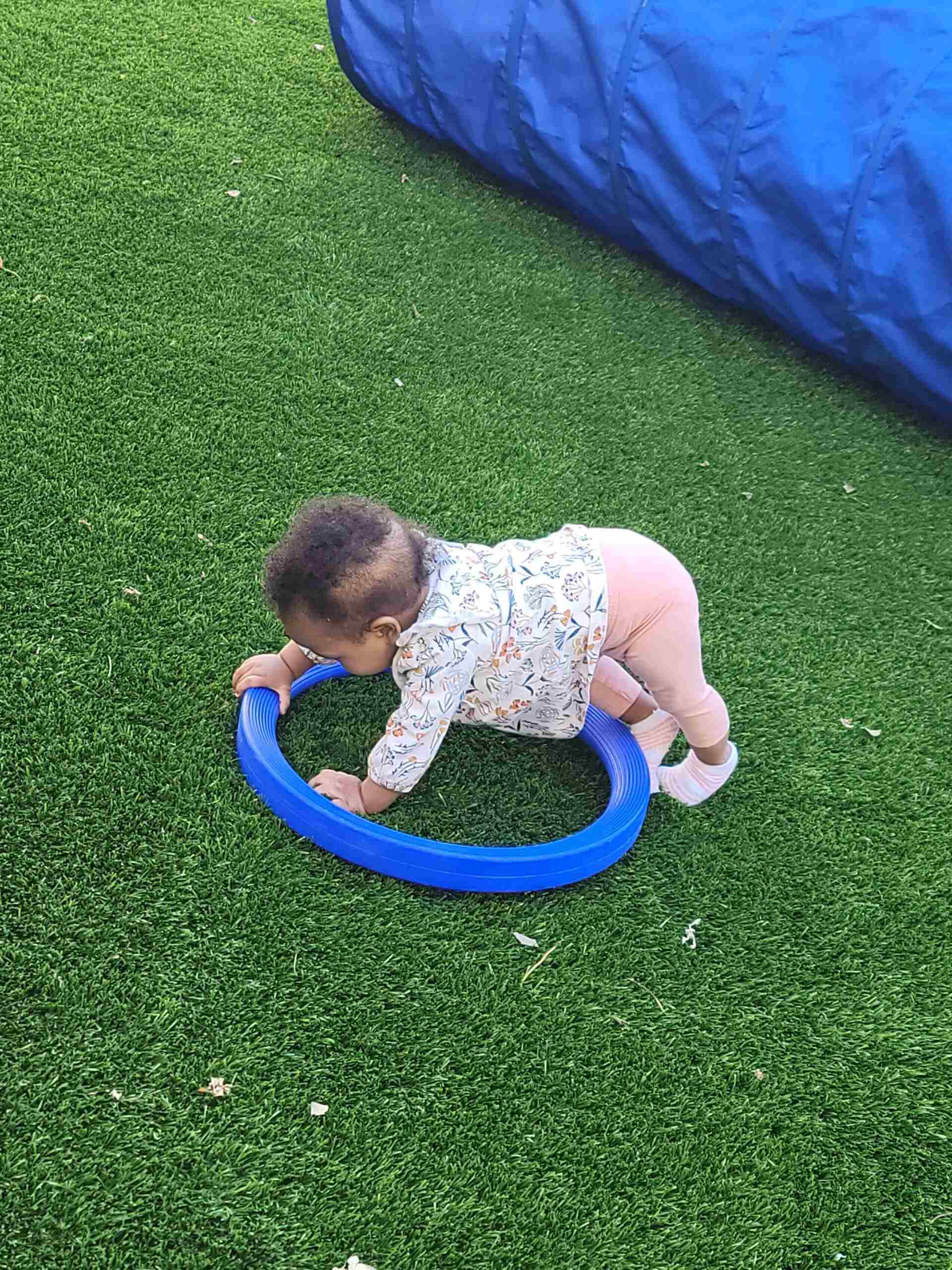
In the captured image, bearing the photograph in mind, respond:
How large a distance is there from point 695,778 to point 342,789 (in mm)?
947

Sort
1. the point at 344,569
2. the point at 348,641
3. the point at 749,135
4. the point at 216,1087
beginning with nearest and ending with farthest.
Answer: the point at 216,1087 → the point at 344,569 → the point at 348,641 → the point at 749,135

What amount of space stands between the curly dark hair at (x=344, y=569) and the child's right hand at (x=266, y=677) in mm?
446

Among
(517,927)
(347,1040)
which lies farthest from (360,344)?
(347,1040)

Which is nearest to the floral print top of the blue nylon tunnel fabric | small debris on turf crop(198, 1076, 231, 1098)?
small debris on turf crop(198, 1076, 231, 1098)

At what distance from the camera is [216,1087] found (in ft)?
7.52

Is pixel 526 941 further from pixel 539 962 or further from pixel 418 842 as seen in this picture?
pixel 418 842

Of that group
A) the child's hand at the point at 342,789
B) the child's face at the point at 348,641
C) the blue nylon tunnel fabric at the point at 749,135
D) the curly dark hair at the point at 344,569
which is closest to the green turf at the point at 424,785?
the child's hand at the point at 342,789

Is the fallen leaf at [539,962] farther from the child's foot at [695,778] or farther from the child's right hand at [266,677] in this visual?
the child's right hand at [266,677]

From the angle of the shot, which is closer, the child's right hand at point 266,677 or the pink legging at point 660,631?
the pink legging at point 660,631

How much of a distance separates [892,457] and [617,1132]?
3.03 meters

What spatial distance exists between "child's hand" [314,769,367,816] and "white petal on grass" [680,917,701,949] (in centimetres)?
83

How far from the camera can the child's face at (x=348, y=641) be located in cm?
254

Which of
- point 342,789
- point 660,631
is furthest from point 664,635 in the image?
point 342,789

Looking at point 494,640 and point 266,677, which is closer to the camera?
point 494,640
